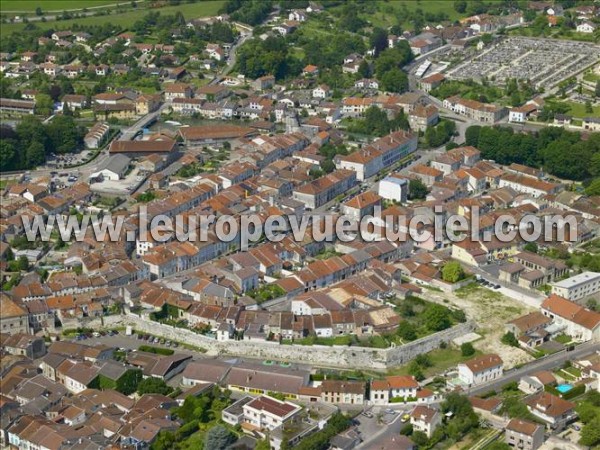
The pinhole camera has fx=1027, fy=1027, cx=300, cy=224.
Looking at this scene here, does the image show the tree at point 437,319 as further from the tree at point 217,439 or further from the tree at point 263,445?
the tree at point 217,439

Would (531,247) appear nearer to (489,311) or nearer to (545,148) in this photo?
(489,311)

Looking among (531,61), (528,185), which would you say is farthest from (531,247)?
(531,61)

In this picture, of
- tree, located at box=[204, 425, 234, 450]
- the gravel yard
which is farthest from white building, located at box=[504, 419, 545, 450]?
tree, located at box=[204, 425, 234, 450]

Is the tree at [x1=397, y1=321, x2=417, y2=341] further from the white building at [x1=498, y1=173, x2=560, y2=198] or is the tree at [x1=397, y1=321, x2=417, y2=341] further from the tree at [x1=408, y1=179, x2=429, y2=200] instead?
the white building at [x1=498, y1=173, x2=560, y2=198]

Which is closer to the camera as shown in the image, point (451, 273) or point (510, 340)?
point (510, 340)

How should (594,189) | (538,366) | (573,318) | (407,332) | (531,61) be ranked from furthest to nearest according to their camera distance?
1. (531,61)
2. (594,189)
3. (573,318)
4. (407,332)
5. (538,366)

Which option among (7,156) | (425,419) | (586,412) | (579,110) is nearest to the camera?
(425,419)
